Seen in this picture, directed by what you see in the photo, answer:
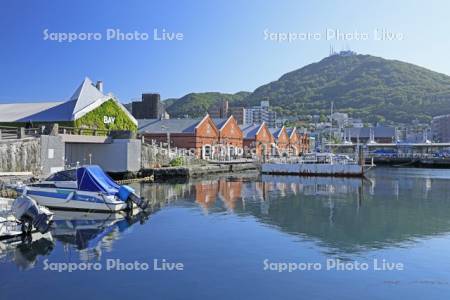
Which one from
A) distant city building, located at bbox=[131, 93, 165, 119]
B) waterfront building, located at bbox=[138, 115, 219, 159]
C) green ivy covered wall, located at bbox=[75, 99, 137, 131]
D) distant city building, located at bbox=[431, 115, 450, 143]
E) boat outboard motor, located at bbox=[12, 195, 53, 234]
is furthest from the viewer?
distant city building, located at bbox=[431, 115, 450, 143]

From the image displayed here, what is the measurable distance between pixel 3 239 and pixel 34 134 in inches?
728

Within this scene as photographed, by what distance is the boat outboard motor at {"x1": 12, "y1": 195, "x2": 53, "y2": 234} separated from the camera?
55.1ft

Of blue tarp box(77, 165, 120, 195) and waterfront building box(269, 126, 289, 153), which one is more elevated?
waterfront building box(269, 126, 289, 153)

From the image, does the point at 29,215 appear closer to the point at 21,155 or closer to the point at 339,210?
the point at 21,155

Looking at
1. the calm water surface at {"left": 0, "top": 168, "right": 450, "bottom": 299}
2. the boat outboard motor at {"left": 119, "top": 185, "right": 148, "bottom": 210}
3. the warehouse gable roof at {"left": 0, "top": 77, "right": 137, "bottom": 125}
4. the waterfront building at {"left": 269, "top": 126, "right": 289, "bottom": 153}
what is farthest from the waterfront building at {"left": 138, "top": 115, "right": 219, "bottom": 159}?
the boat outboard motor at {"left": 119, "top": 185, "right": 148, "bottom": 210}

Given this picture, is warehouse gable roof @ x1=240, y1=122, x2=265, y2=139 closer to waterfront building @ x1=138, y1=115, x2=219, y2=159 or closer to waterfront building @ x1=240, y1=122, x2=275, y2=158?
waterfront building @ x1=240, y1=122, x2=275, y2=158

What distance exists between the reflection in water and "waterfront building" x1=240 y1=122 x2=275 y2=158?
4186 cm

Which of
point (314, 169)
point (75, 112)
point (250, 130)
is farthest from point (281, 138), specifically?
point (75, 112)

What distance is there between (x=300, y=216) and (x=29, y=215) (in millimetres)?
12958

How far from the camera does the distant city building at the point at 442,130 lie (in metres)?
164

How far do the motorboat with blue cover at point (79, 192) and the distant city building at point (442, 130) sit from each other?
525ft

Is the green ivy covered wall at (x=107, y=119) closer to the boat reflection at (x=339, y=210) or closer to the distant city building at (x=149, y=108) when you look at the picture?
the boat reflection at (x=339, y=210)

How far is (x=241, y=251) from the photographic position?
1620 cm

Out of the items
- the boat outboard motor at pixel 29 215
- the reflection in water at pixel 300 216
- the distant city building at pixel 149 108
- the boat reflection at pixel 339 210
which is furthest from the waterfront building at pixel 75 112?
the boat outboard motor at pixel 29 215
